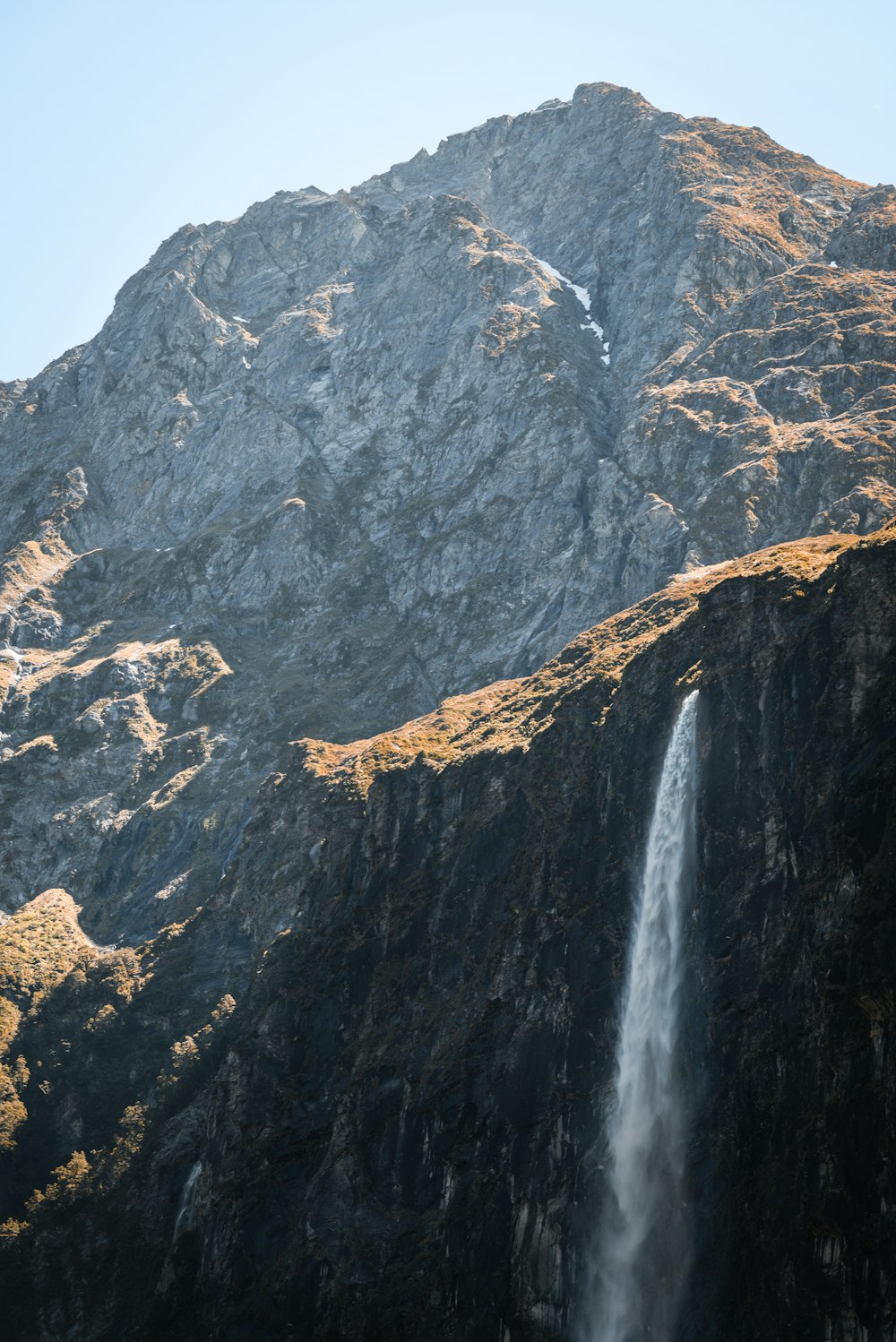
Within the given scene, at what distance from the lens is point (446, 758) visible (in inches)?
4387

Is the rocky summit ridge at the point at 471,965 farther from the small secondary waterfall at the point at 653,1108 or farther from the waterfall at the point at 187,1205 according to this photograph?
the small secondary waterfall at the point at 653,1108

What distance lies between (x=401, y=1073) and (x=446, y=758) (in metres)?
30.8

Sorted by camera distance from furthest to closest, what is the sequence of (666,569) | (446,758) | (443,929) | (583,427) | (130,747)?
(583,427) < (130,747) < (666,569) < (446,758) < (443,929)

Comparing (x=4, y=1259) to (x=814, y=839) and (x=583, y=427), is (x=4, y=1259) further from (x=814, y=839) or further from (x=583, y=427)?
(x=583, y=427)

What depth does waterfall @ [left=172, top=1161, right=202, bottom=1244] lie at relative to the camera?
92.0 m

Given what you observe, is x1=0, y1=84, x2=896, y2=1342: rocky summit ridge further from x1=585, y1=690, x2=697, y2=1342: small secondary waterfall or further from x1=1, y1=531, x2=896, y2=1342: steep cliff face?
x1=585, y1=690, x2=697, y2=1342: small secondary waterfall

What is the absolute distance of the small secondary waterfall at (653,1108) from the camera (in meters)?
69.1

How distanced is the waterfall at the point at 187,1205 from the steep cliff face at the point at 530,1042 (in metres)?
0.29

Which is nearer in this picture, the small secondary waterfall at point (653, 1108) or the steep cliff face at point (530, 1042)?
the steep cliff face at point (530, 1042)

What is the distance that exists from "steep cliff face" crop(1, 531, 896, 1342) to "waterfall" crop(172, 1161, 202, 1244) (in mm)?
286

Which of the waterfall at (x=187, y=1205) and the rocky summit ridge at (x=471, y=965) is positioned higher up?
the rocky summit ridge at (x=471, y=965)

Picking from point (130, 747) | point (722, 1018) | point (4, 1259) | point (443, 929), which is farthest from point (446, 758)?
point (130, 747)

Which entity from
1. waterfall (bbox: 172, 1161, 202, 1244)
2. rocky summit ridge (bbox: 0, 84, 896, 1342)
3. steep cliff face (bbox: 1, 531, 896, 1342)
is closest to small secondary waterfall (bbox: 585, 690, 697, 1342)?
steep cliff face (bbox: 1, 531, 896, 1342)

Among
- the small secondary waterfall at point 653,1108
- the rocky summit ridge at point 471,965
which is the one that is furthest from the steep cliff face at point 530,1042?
the small secondary waterfall at point 653,1108
